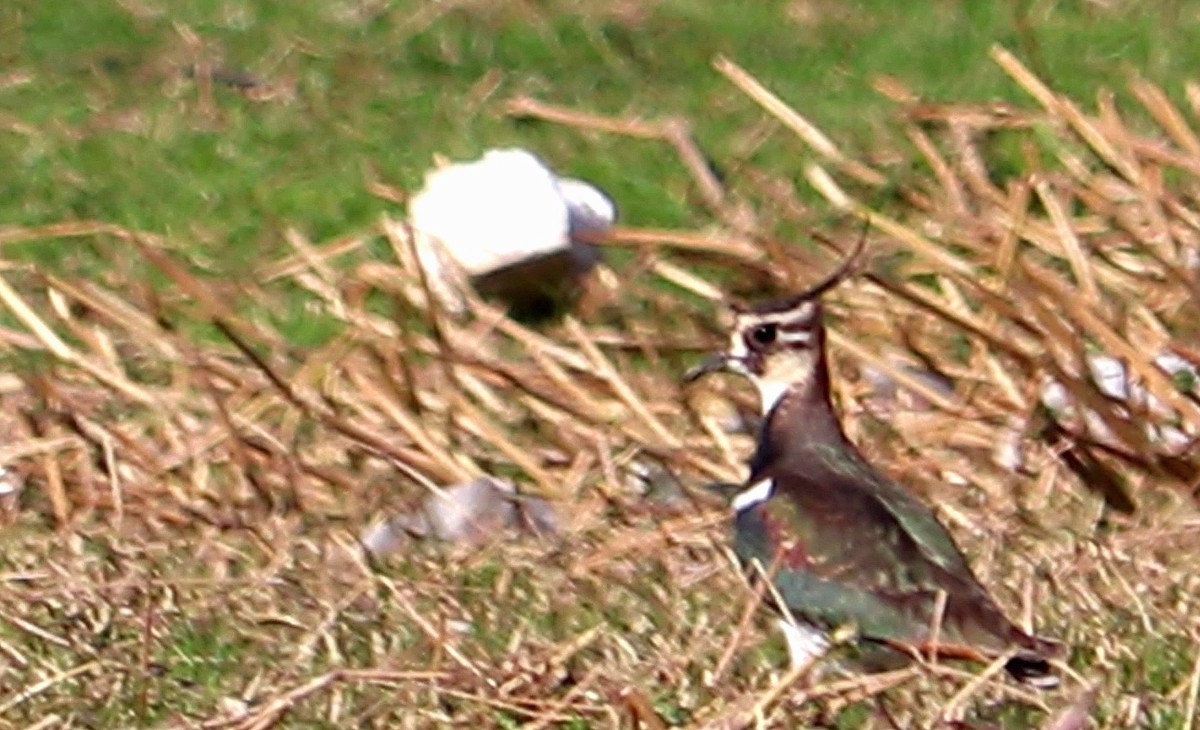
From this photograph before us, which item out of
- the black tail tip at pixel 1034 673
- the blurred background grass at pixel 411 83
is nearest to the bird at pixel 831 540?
the black tail tip at pixel 1034 673

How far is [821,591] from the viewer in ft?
17.1

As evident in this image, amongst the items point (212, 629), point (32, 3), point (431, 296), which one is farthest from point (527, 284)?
point (32, 3)

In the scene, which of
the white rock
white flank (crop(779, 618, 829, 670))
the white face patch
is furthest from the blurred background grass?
white flank (crop(779, 618, 829, 670))

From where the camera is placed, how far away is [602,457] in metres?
6.30

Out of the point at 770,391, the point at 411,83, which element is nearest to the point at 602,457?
the point at 770,391

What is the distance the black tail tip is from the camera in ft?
15.7

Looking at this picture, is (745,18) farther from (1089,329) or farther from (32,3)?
(1089,329)

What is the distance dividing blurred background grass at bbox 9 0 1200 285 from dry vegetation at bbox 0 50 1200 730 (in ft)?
0.83

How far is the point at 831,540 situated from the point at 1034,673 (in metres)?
0.59

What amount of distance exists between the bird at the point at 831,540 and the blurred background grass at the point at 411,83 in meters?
1.83

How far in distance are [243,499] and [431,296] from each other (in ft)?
2.06

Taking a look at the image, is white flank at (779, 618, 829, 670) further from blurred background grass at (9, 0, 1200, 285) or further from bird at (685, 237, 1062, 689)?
blurred background grass at (9, 0, 1200, 285)

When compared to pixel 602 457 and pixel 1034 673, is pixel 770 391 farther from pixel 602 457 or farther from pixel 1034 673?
pixel 1034 673

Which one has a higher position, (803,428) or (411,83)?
(803,428)
